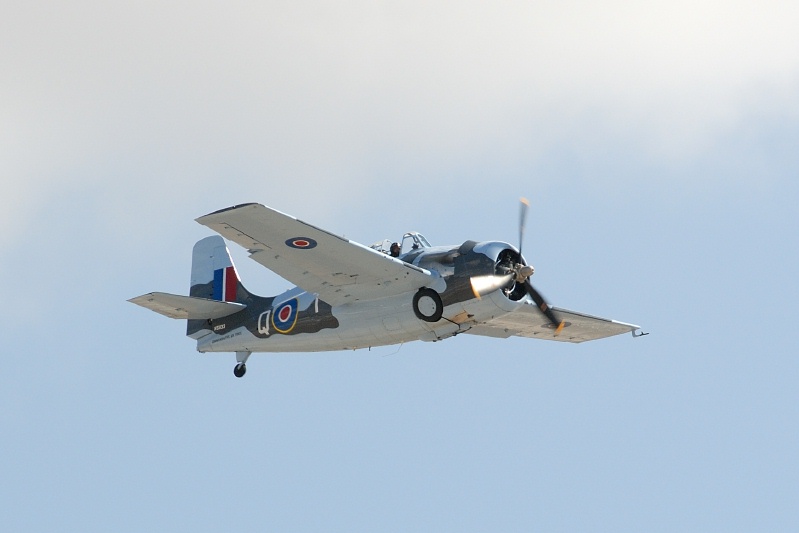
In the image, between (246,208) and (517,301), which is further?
(517,301)

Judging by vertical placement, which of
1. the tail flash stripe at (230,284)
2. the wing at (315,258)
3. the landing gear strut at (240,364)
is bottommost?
the landing gear strut at (240,364)

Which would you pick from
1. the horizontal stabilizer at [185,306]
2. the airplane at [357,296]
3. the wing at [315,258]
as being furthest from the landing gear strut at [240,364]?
the wing at [315,258]

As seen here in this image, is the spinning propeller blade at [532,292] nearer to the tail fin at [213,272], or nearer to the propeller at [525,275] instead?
the propeller at [525,275]

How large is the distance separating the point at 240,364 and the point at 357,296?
4.01m

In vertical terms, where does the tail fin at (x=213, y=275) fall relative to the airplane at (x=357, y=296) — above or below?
above

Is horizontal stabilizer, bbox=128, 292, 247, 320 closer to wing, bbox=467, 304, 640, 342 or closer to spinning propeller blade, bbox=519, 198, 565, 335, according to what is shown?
wing, bbox=467, 304, 640, 342

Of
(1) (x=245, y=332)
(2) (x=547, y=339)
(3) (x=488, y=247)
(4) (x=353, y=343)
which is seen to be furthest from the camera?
(2) (x=547, y=339)

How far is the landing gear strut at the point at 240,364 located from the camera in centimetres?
2695

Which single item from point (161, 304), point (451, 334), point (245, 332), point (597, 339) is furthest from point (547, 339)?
point (161, 304)

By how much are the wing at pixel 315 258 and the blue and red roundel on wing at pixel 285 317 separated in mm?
1515

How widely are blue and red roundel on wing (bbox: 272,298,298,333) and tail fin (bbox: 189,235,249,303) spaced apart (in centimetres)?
244

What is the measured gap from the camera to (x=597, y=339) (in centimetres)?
2917

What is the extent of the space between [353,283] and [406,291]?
1094mm

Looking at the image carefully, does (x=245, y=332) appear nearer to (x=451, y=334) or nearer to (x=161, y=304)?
(x=161, y=304)
